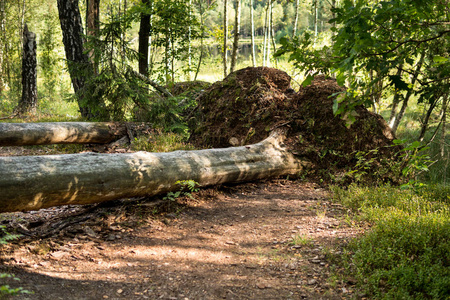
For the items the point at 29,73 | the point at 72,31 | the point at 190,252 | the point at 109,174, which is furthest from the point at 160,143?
the point at 29,73

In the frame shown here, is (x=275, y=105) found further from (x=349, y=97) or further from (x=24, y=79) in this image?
(x=24, y=79)

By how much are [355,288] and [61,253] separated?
10.7 feet

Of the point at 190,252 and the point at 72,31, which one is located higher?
the point at 72,31

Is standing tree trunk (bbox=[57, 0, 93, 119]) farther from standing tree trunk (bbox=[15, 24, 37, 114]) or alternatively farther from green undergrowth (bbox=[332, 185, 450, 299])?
green undergrowth (bbox=[332, 185, 450, 299])

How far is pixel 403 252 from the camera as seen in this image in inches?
131

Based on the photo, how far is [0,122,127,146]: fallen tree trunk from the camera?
7020mm

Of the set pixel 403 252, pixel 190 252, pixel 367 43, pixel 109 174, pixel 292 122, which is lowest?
pixel 190 252

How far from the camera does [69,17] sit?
1007 centimetres

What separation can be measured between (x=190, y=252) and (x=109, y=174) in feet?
5.01

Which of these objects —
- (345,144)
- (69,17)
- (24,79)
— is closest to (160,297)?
(345,144)

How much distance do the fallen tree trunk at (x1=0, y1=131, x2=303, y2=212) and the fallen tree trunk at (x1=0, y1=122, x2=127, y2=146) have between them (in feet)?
11.3

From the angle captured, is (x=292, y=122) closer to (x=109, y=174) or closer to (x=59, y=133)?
(x=109, y=174)

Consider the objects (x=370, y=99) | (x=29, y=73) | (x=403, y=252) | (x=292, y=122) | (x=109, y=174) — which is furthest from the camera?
(x=29, y=73)

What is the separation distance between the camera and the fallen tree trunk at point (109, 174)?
369 cm
